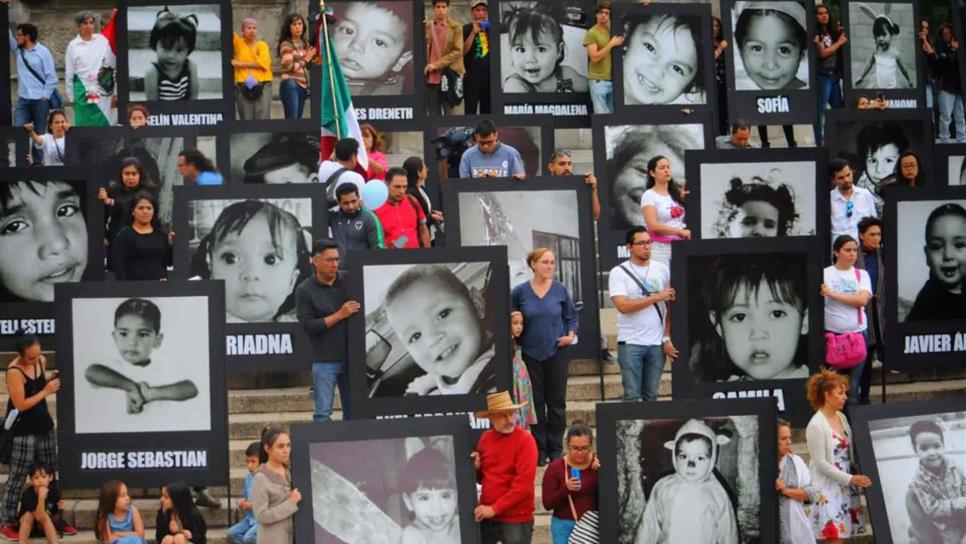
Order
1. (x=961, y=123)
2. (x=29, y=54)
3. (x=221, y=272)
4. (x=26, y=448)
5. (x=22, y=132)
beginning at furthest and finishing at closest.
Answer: (x=961, y=123) → (x=29, y=54) → (x=22, y=132) → (x=221, y=272) → (x=26, y=448)

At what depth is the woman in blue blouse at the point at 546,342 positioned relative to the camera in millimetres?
20406

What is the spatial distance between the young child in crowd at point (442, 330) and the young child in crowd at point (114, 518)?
236 centimetres

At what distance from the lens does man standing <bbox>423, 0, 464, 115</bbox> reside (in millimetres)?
27375

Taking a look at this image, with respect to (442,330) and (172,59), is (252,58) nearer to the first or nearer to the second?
(172,59)

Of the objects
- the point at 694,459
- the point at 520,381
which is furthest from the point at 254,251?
the point at 694,459

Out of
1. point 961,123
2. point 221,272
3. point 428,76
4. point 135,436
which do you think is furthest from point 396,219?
point 961,123

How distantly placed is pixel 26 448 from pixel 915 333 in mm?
7496

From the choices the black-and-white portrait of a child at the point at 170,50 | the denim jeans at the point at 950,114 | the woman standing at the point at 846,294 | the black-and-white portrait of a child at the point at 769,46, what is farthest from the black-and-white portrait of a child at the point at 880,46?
the woman standing at the point at 846,294

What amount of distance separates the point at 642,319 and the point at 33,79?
9706 millimetres

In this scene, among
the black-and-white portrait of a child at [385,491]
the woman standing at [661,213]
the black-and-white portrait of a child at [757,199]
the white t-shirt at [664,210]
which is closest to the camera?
the black-and-white portrait of a child at [385,491]

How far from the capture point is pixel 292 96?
27531 millimetres

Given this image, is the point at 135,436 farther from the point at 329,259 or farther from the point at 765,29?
the point at 765,29

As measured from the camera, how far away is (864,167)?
25.3 metres

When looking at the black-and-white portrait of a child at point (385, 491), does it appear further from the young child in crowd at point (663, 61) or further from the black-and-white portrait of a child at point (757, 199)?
the young child in crowd at point (663, 61)
